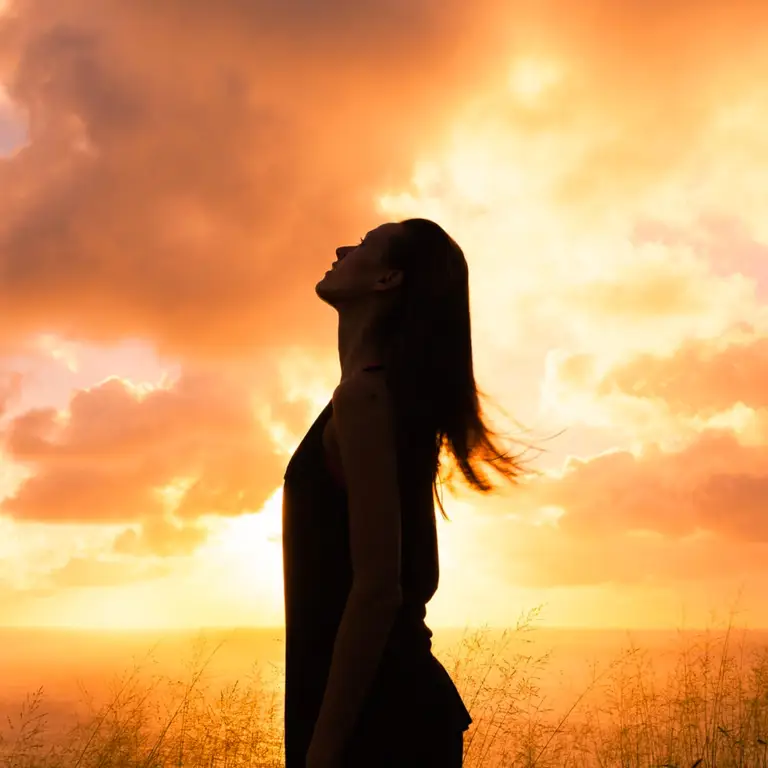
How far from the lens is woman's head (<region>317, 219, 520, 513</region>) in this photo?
2191mm

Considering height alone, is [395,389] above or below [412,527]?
above

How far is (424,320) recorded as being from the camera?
2.22m

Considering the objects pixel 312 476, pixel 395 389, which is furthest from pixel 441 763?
pixel 395 389

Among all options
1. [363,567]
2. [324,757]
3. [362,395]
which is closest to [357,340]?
[362,395]

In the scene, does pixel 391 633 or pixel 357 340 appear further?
pixel 357 340

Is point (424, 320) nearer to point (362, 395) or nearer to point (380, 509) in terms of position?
point (362, 395)

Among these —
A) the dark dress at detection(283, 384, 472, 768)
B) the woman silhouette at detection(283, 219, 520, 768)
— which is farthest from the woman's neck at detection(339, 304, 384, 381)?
the dark dress at detection(283, 384, 472, 768)

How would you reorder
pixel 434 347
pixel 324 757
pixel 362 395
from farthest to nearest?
pixel 434 347, pixel 362 395, pixel 324 757

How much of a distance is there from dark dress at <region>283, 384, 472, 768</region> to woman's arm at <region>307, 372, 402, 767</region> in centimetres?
12

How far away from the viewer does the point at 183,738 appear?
21.0ft

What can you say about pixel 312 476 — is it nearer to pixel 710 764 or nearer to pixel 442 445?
pixel 442 445

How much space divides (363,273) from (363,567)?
0.79 meters

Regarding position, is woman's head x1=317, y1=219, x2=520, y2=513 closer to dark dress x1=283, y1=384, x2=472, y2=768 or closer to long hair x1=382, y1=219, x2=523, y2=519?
long hair x1=382, y1=219, x2=523, y2=519

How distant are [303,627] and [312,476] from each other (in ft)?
1.14
